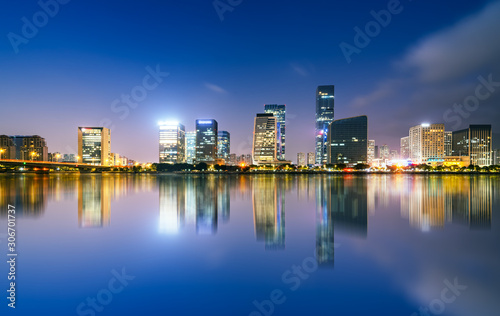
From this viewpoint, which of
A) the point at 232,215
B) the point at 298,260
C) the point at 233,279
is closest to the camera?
the point at 233,279

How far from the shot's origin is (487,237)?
1363 cm

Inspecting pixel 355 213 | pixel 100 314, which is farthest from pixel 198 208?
pixel 100 314

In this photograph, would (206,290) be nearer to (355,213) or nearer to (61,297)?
(61,297)

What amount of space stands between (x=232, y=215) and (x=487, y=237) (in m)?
14.6
